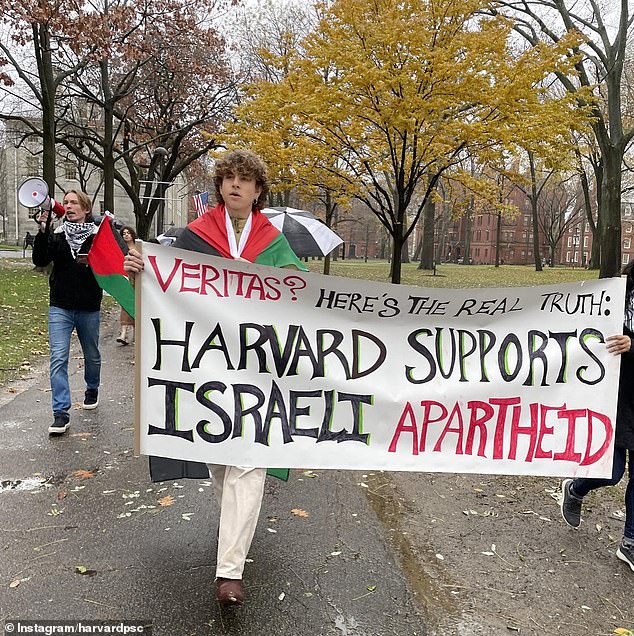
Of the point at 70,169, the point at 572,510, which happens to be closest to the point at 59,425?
the point at 572,510

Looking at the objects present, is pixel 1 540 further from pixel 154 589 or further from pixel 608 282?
pixel 608 282

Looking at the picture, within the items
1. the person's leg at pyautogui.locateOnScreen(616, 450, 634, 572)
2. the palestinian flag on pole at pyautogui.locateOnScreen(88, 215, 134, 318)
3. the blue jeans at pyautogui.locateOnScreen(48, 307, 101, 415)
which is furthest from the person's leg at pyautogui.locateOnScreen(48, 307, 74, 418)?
the person's leg at pyautogui.locateOnScreen(616, 450, 634, 572)

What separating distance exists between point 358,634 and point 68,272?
3829mm

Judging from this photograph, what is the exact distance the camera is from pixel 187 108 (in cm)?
2709

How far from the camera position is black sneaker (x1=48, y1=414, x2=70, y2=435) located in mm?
5371

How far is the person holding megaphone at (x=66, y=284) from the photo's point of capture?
529cm

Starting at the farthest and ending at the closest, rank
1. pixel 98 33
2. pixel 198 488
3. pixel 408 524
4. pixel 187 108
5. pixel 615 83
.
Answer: pixel 187 108, pixel 615 83, pixel 98 33, pixel 198 488, pixel 408 524

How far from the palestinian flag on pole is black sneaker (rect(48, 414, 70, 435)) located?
1831mm

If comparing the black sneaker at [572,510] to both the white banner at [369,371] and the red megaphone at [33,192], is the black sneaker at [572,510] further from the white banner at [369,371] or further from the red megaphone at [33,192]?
the red megaphone at [33,192]

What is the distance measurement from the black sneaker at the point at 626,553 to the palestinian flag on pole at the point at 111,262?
3.05 m

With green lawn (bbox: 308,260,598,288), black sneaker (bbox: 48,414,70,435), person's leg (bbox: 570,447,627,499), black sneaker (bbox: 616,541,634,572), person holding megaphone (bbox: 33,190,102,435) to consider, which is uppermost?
person holding megaphone (bbox: 33,190,102,435)

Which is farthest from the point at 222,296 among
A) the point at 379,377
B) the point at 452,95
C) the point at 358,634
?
the point at 452,95

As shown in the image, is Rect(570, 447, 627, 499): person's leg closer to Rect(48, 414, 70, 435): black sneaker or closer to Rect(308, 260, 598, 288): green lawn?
Rect(48, 414, 70, 435): black sneaker

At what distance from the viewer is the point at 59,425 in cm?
540
